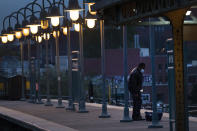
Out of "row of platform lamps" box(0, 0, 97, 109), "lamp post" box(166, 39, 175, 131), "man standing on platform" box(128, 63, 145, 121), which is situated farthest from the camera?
"row of platform lamps" box(0, 0, 97, 109)

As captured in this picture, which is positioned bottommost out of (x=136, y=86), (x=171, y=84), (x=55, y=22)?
(x=136, y=86)

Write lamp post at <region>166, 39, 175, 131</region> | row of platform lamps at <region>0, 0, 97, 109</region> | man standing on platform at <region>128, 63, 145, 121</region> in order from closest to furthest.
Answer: lamp post at <region>166, 39, 175, 131</region>, man standing on platform at <region>128, 63, 145, 121</region>, row of platform lamps at <region>0, 0, 97, 109</region>

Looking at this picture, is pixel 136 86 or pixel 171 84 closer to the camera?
pixel 171 84

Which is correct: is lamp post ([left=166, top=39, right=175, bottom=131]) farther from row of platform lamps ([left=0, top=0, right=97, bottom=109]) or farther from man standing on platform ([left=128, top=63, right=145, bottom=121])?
man standing on platform ([left=128, top=63, right=145, bottom=121])

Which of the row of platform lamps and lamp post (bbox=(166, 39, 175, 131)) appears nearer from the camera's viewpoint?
lamp post (bbox=(166, 39, 175, 131))

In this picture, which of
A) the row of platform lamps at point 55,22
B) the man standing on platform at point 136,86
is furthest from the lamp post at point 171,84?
the man standing on platform at point 136,86

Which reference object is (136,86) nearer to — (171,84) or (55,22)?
(55,22)

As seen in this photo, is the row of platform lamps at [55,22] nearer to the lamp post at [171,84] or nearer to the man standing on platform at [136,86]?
the man standing on platform at [136,86]

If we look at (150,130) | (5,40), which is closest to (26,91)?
(5,40)

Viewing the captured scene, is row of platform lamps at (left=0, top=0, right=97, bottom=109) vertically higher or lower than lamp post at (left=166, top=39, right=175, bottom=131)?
higher

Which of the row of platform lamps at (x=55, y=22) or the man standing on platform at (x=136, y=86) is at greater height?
the row of platform lamps at (x=55, y=22)

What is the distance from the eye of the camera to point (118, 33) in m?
90.6

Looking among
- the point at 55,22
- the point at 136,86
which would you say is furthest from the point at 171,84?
the point at 55,22

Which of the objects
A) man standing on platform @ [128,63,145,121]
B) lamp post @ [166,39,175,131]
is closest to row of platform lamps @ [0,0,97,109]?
man standing on platform @ [128,63,145,121]
